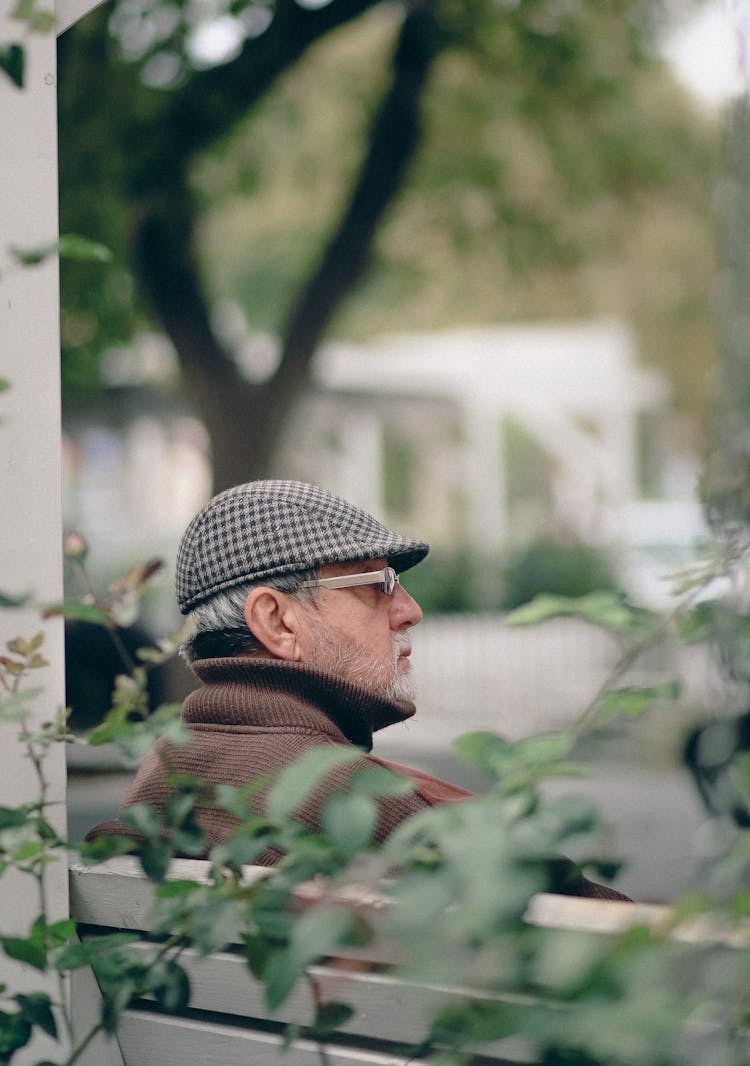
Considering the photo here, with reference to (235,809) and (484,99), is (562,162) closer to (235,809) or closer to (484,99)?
(484,99)

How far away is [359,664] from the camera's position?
244 cm

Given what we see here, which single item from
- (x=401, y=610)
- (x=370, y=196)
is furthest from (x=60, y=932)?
(x=370, y=196)

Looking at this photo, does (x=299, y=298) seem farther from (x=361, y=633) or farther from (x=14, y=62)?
(x=14, y=62)

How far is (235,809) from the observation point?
1202 mm

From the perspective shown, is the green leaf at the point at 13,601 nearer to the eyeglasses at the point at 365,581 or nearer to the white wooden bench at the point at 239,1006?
the white wooden bench at the point at 239,1006

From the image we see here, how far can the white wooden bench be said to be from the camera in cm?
133

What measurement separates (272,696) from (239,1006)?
0.65 metres

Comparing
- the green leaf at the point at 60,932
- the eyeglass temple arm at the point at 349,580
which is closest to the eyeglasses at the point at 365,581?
the eyeglass temple arm at the point at 349,580

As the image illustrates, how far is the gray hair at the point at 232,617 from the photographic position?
236 centimetres

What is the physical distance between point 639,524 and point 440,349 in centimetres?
410

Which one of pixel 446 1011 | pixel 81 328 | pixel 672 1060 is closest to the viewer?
pixel 672 1060

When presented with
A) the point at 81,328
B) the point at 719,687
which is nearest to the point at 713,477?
the point at 719,687

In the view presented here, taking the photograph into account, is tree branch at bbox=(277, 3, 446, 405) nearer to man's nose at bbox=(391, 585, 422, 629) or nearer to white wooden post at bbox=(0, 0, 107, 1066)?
man's nose at bbox=(391, 585, 422, 629)

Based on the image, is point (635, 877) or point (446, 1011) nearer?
point (446, 1011)
